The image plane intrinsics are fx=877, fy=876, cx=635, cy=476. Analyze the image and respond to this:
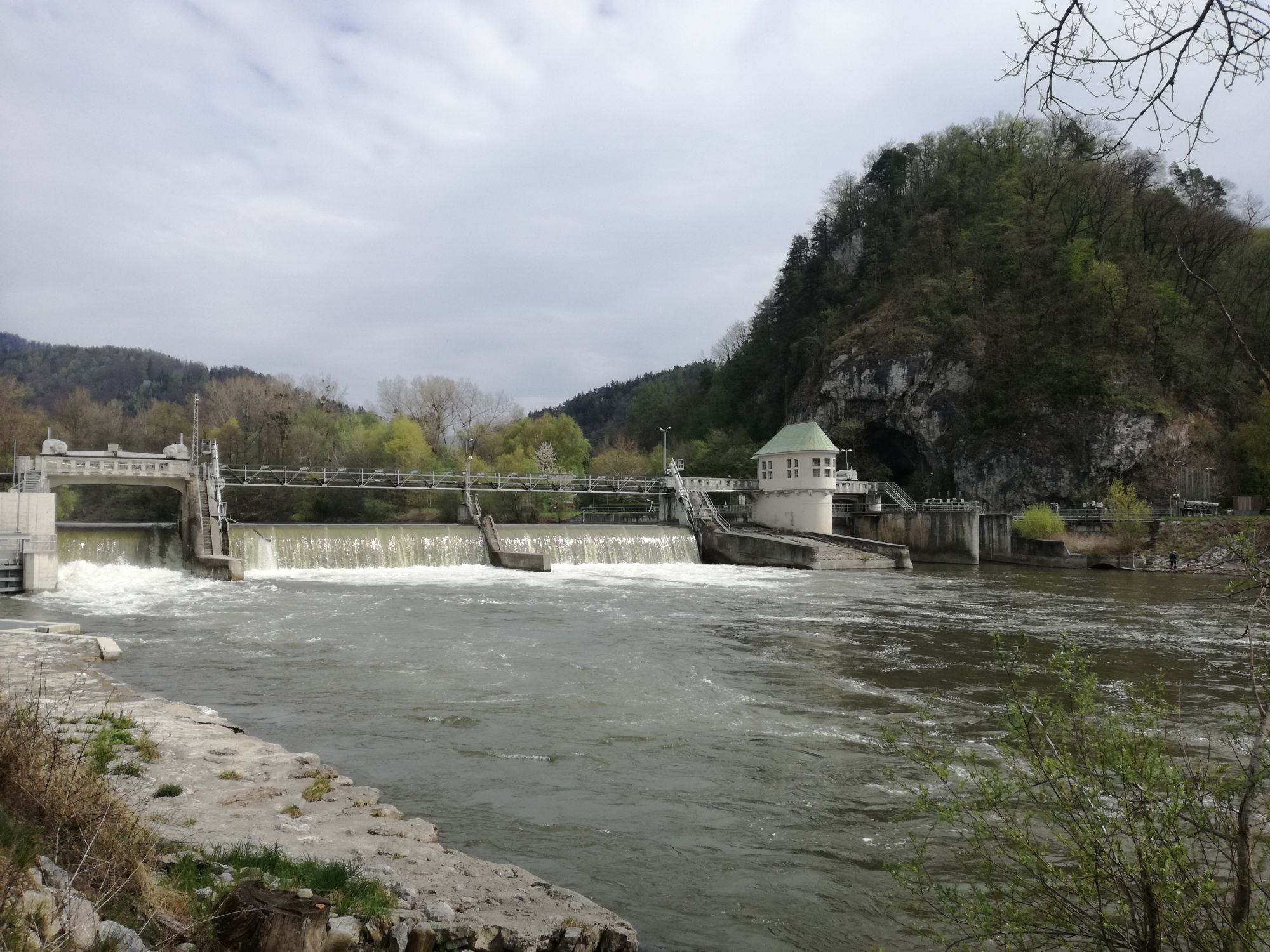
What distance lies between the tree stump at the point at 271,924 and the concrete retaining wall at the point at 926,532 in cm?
4056

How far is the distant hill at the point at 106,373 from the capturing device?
12406cm

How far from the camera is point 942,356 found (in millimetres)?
61281

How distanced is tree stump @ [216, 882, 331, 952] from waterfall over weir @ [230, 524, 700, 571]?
100 ft

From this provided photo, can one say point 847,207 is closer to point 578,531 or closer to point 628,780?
point 578,531

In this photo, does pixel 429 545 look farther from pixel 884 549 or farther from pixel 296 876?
pixel 296 876

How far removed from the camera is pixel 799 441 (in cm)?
4872

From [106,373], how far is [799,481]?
132 m

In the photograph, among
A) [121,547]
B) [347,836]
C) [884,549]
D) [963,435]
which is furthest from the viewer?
[963,435]

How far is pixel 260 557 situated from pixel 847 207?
65.1 m

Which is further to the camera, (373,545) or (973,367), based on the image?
(973,367)

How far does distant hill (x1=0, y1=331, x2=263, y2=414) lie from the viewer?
124 meters

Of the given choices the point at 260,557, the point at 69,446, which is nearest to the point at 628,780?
the point at 260,557

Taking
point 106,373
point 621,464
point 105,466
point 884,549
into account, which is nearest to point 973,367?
point 884,549

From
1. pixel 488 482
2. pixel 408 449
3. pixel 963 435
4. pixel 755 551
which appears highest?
pixel 963 435
